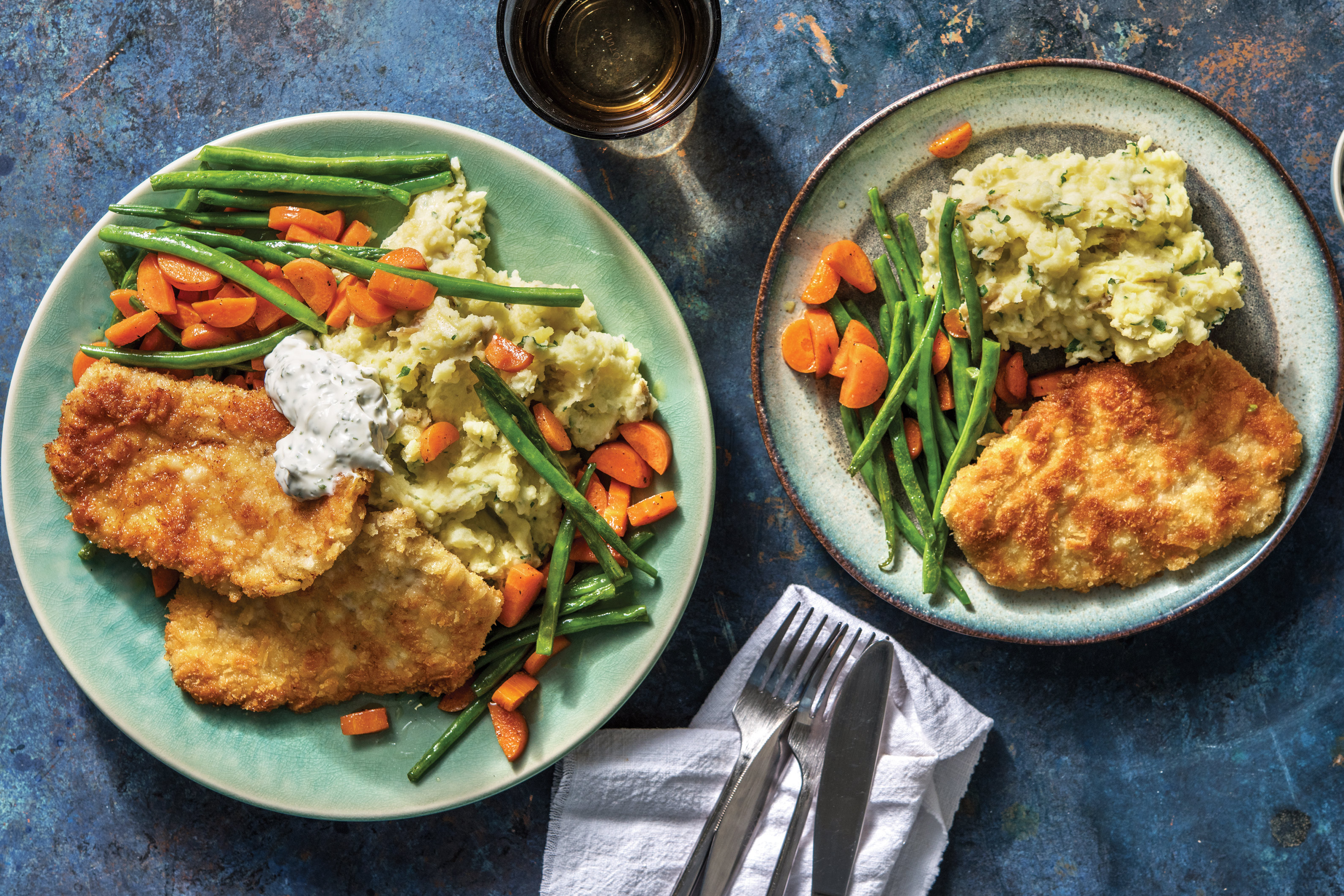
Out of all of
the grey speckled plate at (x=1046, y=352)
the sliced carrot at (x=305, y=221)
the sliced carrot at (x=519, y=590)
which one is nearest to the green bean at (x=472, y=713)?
the sliced carrot at (x=519, y=590)

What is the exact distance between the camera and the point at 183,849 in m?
3.72

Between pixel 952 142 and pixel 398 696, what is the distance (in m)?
3.20

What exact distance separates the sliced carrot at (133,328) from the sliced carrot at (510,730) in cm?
204

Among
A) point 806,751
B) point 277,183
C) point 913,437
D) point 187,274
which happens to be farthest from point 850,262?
point 187,274

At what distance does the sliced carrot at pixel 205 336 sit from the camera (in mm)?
3186

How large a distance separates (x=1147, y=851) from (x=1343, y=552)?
1.61 metres

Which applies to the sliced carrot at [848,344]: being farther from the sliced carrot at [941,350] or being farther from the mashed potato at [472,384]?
the mashed potato at [472,384]

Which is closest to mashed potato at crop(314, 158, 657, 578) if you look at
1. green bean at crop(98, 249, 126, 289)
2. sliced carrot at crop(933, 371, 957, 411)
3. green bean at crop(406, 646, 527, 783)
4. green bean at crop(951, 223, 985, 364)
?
green bean at crop(406, 646, 527, 783)

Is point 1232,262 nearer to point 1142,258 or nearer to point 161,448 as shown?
point 1142,258

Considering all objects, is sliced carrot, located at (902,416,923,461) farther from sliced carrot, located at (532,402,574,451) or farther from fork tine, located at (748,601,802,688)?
sliced carrot, located at (532,402,574,451)

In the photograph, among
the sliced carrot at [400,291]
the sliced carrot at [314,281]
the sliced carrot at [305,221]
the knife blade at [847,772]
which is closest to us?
the sliced carrot at [400,291]

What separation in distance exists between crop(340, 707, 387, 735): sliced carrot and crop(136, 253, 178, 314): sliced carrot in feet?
5.83

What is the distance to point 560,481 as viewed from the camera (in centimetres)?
314

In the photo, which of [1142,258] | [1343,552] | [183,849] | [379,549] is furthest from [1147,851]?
[183,849]
